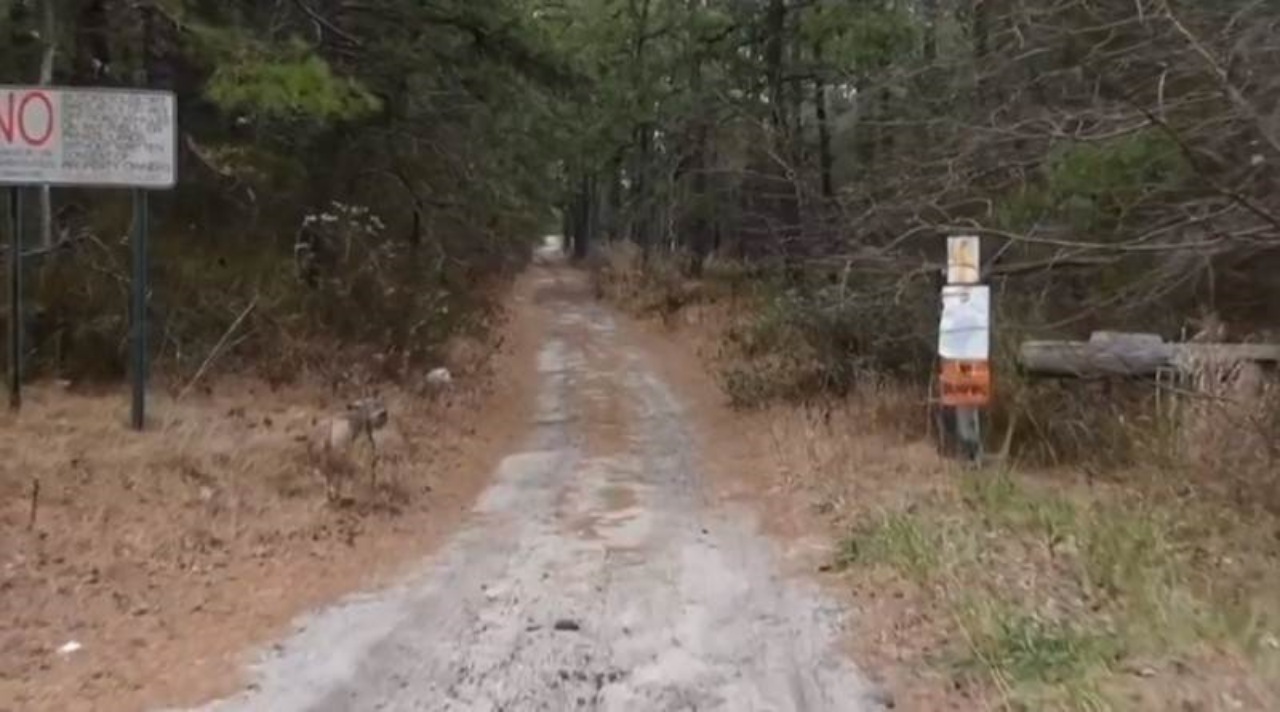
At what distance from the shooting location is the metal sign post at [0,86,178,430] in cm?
1120

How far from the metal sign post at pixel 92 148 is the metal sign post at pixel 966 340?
6.39 meters

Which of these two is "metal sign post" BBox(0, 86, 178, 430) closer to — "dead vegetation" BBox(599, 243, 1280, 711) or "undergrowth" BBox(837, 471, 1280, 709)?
"dead vegetation" BBox(599, 243, 1280, 711)

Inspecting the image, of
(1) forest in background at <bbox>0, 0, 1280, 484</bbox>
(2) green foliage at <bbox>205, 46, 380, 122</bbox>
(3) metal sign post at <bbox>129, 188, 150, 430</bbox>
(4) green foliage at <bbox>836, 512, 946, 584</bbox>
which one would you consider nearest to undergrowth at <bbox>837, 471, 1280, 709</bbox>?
(4) green foliage at <bbox>836, 512, 946, 584</bbox>

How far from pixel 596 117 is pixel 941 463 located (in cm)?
2716

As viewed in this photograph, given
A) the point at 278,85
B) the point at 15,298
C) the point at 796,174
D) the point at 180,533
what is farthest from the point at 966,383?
the point at 796,174

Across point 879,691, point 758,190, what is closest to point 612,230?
point 758,190

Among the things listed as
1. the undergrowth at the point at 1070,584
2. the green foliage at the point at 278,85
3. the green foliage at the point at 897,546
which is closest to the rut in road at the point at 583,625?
the green foliage at the point at 897,546

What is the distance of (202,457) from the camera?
10.7 m

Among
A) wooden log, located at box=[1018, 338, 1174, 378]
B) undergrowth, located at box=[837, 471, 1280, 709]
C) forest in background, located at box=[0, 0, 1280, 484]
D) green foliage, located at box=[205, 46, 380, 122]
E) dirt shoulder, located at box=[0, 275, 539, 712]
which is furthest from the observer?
green foliage, located at box=[205, 46, 380, 122]

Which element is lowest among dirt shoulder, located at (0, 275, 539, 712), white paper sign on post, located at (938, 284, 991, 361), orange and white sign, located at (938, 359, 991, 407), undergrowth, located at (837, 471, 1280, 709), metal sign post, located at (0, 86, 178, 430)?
dirt shoulder, located at (0, 275, 539, 712)

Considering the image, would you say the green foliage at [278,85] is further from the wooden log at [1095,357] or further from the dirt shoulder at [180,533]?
the wooden log at [1095,357]

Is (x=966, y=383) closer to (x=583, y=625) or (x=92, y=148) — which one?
(x=583, y=625)

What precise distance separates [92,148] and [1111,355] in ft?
28.3

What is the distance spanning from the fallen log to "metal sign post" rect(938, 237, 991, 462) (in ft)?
4.42
